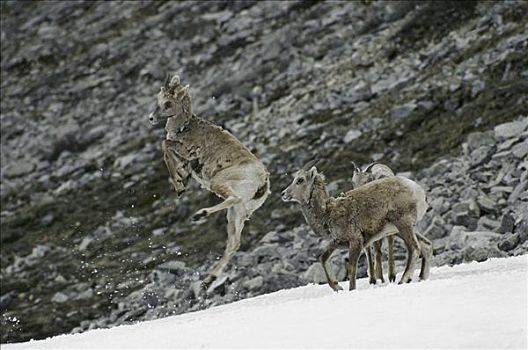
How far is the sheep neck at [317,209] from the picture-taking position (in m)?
10.8

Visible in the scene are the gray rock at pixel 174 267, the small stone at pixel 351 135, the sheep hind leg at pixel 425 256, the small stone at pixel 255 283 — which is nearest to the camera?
the sheep hind leg at pixel 425 256

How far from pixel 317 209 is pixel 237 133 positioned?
17307mm

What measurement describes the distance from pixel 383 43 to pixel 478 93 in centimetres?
651

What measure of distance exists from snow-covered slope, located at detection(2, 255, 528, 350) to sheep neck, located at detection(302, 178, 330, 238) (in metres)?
2.03

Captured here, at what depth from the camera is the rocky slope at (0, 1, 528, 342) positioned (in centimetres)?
1852

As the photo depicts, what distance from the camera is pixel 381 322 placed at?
7105mm

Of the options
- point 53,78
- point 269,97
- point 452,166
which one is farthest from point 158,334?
point 53,78

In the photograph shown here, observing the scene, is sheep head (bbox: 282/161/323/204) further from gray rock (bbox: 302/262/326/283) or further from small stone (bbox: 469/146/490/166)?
small stone (bbox: 469/146/490/166)

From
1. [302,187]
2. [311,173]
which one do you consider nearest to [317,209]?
[302,187]

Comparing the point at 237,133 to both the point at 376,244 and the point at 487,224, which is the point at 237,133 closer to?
the point at 487,224

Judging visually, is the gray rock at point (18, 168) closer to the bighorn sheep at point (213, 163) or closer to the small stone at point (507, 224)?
the small stone at point (507, 224)

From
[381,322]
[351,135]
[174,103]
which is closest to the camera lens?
[381,322]

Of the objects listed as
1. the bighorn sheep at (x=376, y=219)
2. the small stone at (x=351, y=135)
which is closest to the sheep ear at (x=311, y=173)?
the bighorn sheep at (x=376, y=219)

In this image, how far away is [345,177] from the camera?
22.2 meters
